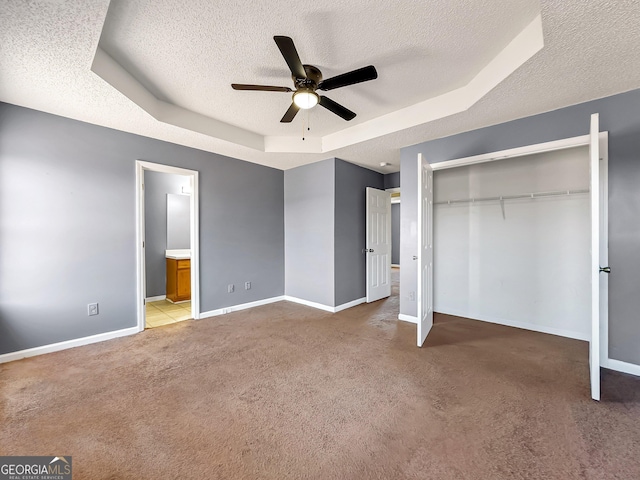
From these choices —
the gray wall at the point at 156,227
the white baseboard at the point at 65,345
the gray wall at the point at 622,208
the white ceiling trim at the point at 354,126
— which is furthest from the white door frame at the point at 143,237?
the gray wall at the point at 622,208

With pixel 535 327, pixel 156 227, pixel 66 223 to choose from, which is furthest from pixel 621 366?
pixel 156 227

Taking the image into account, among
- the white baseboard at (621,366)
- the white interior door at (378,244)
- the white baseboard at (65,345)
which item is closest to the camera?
the white baseboard at (621,366)

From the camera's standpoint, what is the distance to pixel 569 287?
316 centimetres

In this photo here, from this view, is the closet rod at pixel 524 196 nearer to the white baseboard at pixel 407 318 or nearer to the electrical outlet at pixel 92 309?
the white baseboard at pixel 407 318

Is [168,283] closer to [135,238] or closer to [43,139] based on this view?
[135,238]

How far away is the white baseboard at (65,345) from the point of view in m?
2.61

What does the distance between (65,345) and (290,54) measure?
12.1ft

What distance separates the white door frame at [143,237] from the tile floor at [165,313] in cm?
28

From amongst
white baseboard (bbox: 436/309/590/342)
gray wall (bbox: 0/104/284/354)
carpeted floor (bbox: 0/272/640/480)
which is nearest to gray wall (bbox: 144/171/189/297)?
gray wall (bbox: 0/104/284/354)

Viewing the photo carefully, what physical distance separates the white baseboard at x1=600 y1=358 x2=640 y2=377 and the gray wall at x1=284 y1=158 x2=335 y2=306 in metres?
3.07

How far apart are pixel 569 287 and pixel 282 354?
3460 millimetres

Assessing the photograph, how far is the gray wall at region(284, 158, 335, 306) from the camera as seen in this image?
14.4 ft

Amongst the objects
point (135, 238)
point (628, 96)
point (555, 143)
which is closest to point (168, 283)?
Result: point (135, 238)

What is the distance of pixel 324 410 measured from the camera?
1.88 metres
